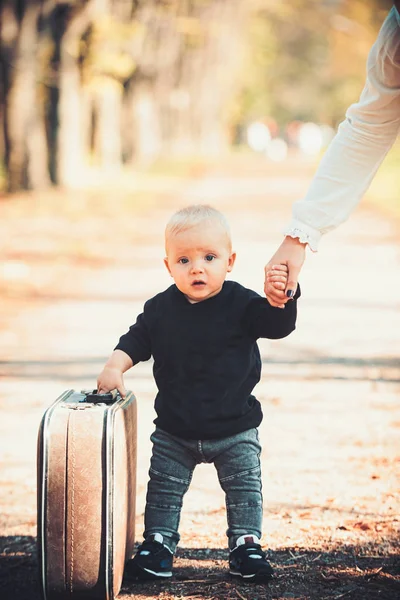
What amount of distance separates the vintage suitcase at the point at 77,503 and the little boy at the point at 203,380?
32 cm

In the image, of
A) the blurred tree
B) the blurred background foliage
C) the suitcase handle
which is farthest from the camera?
the blurred tree

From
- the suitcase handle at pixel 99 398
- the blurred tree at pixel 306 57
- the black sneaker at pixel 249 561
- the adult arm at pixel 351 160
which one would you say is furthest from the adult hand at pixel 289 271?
the blurred tree at pixel 306 57

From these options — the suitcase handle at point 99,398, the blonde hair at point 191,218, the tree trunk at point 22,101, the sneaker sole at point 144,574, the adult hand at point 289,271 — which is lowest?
the sneaker sole at point 144,574

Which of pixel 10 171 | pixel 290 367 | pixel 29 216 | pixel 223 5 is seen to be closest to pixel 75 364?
pixel 290 367

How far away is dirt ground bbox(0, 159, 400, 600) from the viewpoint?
365cm

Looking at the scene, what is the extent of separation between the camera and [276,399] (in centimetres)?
610

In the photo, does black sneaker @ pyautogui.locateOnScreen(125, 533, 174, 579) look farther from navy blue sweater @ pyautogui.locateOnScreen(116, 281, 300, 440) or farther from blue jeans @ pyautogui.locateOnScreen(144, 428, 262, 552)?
navy blue sweater @ pyautogui.locateOnScreen(116, 281, 300, 440)

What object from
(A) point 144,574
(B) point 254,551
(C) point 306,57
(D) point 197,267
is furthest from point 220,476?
(C) point 306,57

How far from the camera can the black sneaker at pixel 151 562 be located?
3.49 metres

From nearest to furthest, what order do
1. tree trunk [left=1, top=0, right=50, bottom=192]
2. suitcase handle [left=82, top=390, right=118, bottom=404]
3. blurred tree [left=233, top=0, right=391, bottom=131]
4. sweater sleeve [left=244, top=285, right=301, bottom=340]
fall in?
suitcase handle [left=82, top=390, right=118, bottom=404], sweater sleeve [left=244, top=285, right=301, bottom=340], tree trunk [left=1, top=0, right=50, bottom=192], blurred tree [left=233, top=0, right=391, bottom=131]

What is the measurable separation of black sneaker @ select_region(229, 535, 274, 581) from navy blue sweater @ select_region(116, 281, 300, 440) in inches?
15.6

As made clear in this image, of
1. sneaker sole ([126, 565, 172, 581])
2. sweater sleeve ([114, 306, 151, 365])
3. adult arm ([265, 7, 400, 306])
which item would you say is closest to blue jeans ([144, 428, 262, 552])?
sneaker sole ([126, 565, 172, 581])

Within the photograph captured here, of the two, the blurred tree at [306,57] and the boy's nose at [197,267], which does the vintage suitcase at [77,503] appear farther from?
the blurred tree at [306,57]

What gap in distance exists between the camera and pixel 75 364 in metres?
7.06
